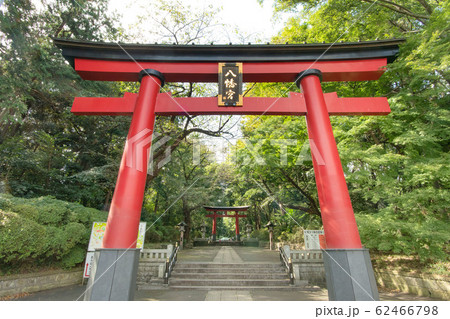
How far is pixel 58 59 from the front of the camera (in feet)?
26.7

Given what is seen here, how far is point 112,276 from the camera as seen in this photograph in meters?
3.32

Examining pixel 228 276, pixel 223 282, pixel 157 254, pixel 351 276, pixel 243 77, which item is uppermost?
pixel 243 77

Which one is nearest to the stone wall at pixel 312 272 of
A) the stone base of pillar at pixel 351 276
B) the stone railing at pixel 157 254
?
the stone base of pillar at pixel 351 276

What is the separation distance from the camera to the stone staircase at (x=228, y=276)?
7.09 meters

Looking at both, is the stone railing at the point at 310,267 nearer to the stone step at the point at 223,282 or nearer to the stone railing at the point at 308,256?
the stone railing at the point at 308,256

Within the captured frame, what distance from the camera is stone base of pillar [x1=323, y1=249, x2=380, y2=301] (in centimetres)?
333

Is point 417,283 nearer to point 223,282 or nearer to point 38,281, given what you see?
point 223,282

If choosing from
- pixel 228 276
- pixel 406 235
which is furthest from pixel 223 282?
pixel 406 235

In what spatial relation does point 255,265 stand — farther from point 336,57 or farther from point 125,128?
point 125,128

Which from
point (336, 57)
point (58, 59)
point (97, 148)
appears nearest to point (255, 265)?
point (336, 57)

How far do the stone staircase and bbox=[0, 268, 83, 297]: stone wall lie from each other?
309cm

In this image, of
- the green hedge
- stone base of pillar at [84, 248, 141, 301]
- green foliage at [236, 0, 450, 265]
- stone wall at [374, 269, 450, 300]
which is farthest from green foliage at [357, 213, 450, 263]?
the green hedge

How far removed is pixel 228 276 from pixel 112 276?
533 cm

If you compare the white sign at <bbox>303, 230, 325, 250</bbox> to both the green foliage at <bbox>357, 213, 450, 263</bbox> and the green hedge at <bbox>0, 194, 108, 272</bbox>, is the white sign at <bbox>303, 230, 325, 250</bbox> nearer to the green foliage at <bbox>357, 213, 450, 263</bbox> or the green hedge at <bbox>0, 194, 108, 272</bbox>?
the green foliage at <bbox>357, 213, 450, 263</bbox>
